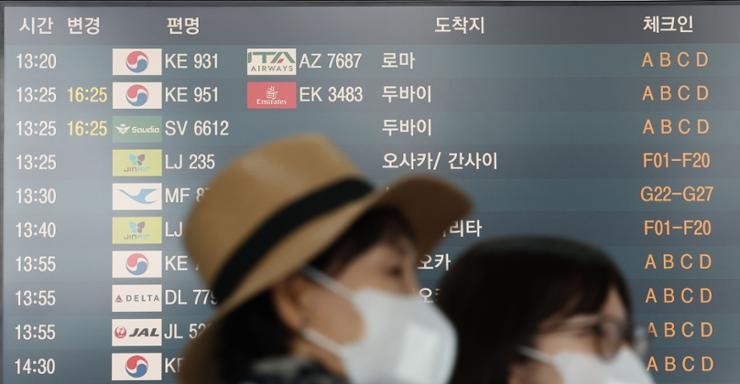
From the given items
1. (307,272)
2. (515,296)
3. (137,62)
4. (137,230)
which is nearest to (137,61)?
(137,62)

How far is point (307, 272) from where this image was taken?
3.71 ft

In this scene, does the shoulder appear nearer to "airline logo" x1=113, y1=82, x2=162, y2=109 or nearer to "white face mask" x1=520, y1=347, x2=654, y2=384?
"white face mask" x1=520, y1=347, x2=654, y2=384

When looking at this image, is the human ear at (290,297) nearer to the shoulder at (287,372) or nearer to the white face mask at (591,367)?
the shoulder at (287,372)

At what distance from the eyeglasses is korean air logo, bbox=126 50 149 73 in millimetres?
1369

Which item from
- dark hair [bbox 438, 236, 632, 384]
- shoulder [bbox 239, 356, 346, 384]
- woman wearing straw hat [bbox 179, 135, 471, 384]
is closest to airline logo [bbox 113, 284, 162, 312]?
dark hair [bbox 438, 236, 632, 384]

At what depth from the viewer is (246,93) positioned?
249 cm

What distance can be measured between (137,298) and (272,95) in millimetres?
460

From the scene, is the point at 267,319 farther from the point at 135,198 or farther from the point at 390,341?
the point at 135,198

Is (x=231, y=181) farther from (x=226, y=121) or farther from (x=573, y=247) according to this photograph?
(x=226, y=121)

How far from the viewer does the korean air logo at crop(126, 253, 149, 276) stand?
2459 mm

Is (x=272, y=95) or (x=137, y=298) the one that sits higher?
(x=272, y=95)

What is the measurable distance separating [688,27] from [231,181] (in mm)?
1624

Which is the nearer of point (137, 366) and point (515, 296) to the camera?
point (515, 296)

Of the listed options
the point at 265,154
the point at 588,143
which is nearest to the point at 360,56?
the point at 588,143
